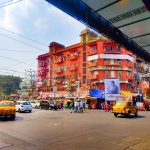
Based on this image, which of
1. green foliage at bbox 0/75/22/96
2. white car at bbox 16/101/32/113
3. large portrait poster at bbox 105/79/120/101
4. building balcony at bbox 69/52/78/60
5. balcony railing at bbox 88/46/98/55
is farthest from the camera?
green foliage at bbox 0/75/22/96

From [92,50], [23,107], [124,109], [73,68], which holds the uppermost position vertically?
[92,50]

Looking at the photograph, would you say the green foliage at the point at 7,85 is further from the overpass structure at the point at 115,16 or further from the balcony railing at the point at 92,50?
the overpass structure at the point at 115,16

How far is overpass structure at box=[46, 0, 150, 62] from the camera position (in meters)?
8.13

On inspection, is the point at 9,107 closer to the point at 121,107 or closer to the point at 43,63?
the point at 121,107

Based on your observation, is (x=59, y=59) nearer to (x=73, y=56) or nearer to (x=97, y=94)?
(x=73, y=56)

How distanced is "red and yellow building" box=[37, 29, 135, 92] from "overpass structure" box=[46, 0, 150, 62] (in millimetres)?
46762

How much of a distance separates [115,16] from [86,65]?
55822 millimetres

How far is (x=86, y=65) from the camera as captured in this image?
64.9m

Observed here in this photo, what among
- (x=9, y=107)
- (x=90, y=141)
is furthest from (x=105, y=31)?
(x=9, y=107)

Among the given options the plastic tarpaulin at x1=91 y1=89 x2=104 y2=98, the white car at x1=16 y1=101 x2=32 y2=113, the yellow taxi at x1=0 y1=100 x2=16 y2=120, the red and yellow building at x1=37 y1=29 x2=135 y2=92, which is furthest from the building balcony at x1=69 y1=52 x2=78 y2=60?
the yellow taxi at x1=0 y1=100 x2=16 y2=120

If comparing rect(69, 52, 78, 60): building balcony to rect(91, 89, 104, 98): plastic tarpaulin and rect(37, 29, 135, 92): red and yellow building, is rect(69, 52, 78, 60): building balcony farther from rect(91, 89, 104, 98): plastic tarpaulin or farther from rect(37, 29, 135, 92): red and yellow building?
rect(91, 89, 104, 98): plastic tarpaulin

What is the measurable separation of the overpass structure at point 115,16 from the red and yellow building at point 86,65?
1841 inches

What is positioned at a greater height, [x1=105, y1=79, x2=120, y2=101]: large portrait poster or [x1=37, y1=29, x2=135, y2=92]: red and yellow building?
[x1=37, y1=29, x2=135, y2=92]: red and yellow building

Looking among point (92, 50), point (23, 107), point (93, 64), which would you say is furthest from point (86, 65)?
point (23, 107)
